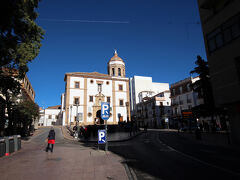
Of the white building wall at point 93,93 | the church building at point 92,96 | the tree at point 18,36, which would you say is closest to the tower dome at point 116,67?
the church building at point 92,96

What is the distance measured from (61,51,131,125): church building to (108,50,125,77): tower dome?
358 cm

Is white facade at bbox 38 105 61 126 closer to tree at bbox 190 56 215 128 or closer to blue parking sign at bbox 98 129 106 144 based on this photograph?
tree at bbox 190 56 215 128

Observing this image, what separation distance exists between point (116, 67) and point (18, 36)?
42.5 meters

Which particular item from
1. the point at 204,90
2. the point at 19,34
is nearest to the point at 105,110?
the point at 19,34

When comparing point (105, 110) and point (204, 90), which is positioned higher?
point (204, 90)

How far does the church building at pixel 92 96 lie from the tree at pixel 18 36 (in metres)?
29.4

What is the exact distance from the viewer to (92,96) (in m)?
45.6

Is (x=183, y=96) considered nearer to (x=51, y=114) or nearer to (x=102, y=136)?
(x=102, y=136)

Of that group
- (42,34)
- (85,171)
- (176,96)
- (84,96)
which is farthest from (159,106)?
(85,171)

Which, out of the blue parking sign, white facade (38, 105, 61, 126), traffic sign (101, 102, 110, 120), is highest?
white facade (38, 105, 61, 126)

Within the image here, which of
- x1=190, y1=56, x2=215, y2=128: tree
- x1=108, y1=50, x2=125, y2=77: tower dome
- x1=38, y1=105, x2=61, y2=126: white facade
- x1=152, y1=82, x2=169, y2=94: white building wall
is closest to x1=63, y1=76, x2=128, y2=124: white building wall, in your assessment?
x1=108, y1=50, x2=125, y2=77: tower dome

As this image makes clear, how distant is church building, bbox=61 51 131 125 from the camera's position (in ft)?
140

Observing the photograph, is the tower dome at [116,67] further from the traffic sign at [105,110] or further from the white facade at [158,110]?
the traffic sign at [105,110]

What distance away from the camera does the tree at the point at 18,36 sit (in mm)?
9938
